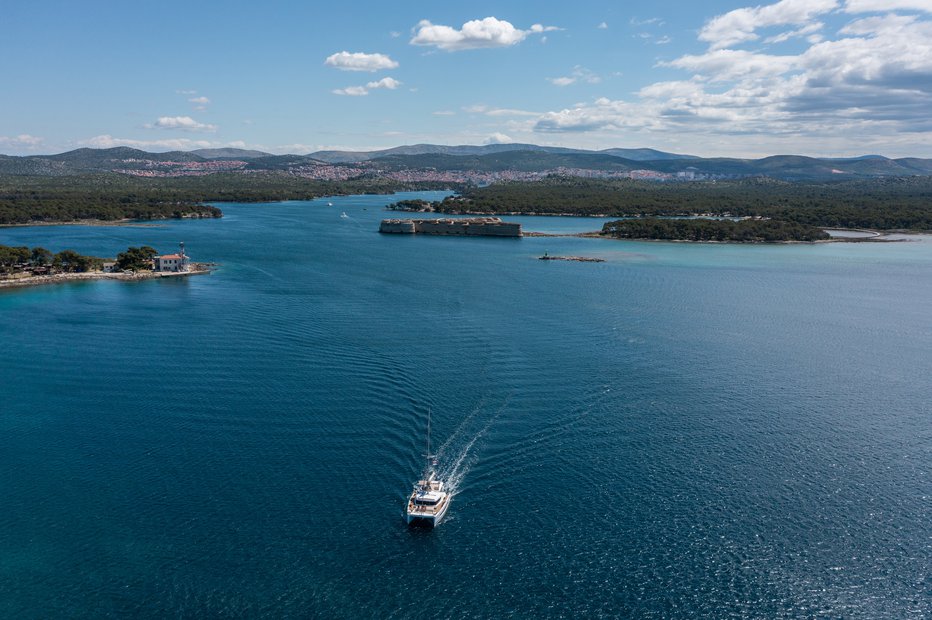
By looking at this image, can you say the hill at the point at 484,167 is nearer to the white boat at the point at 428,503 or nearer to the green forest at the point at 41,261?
the green forest at the point at 41,261

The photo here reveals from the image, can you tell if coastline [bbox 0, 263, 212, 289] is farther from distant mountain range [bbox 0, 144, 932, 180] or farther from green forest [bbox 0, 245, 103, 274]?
distant mountain range [bbox 0, 144, 932, 180]

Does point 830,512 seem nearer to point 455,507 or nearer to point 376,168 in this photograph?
point 455,507

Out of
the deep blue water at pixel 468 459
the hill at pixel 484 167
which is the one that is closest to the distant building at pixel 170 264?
the deep blue water at pixel 468 459

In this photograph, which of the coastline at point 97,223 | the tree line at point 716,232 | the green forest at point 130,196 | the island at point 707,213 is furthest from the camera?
the green forest at point 130,196

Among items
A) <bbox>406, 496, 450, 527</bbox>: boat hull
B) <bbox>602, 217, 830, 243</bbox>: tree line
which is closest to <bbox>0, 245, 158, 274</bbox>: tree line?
<bbox>406, 496, 450, 527</bbox>: boat hull

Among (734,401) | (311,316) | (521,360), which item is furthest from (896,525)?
(311,316)
